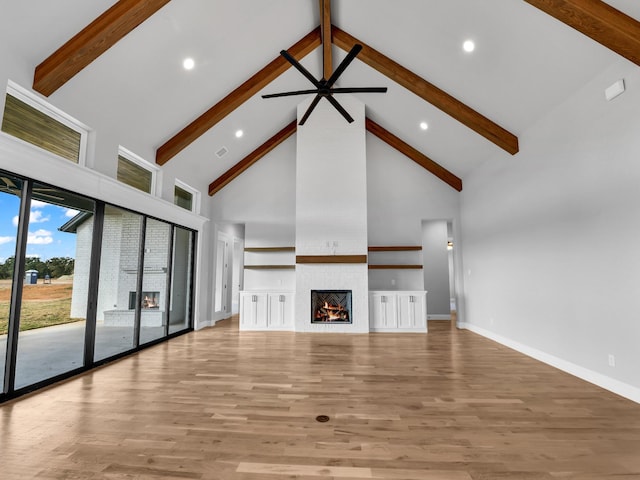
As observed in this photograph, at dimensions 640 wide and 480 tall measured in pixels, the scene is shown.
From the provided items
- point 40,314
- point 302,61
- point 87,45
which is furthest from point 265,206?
point 40,314

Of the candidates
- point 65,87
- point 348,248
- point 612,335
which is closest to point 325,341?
point 348,248

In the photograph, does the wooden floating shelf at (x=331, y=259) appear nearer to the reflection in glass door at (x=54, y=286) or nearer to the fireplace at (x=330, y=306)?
the fireplace at (x=330, y=306)

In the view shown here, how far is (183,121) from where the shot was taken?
5.05 meters

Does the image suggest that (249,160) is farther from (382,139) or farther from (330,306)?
(330,306)

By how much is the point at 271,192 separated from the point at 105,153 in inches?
150

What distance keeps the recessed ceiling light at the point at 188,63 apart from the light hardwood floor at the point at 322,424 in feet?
13.0

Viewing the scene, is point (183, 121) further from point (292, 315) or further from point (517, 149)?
point (517, 149)

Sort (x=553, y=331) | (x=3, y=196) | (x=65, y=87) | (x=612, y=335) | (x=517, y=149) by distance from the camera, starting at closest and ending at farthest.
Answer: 1. (x=3, y=196)
2. (x=612, y=335)
3. (x=65, y=87)
4. (x=553, y=331)
5. (x=517, y=149)

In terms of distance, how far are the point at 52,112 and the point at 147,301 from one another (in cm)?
300

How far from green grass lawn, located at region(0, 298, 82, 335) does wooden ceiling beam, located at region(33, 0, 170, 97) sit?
84.4 inches

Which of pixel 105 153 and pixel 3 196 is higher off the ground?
pixel 105 153

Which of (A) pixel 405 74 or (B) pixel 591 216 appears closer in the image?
(B) pixel 591 216

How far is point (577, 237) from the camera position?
3.56 meters

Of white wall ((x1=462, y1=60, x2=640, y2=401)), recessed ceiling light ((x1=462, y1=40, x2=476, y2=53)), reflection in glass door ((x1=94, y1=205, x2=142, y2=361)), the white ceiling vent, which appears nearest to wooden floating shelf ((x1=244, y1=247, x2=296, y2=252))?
the white ceiling vent
